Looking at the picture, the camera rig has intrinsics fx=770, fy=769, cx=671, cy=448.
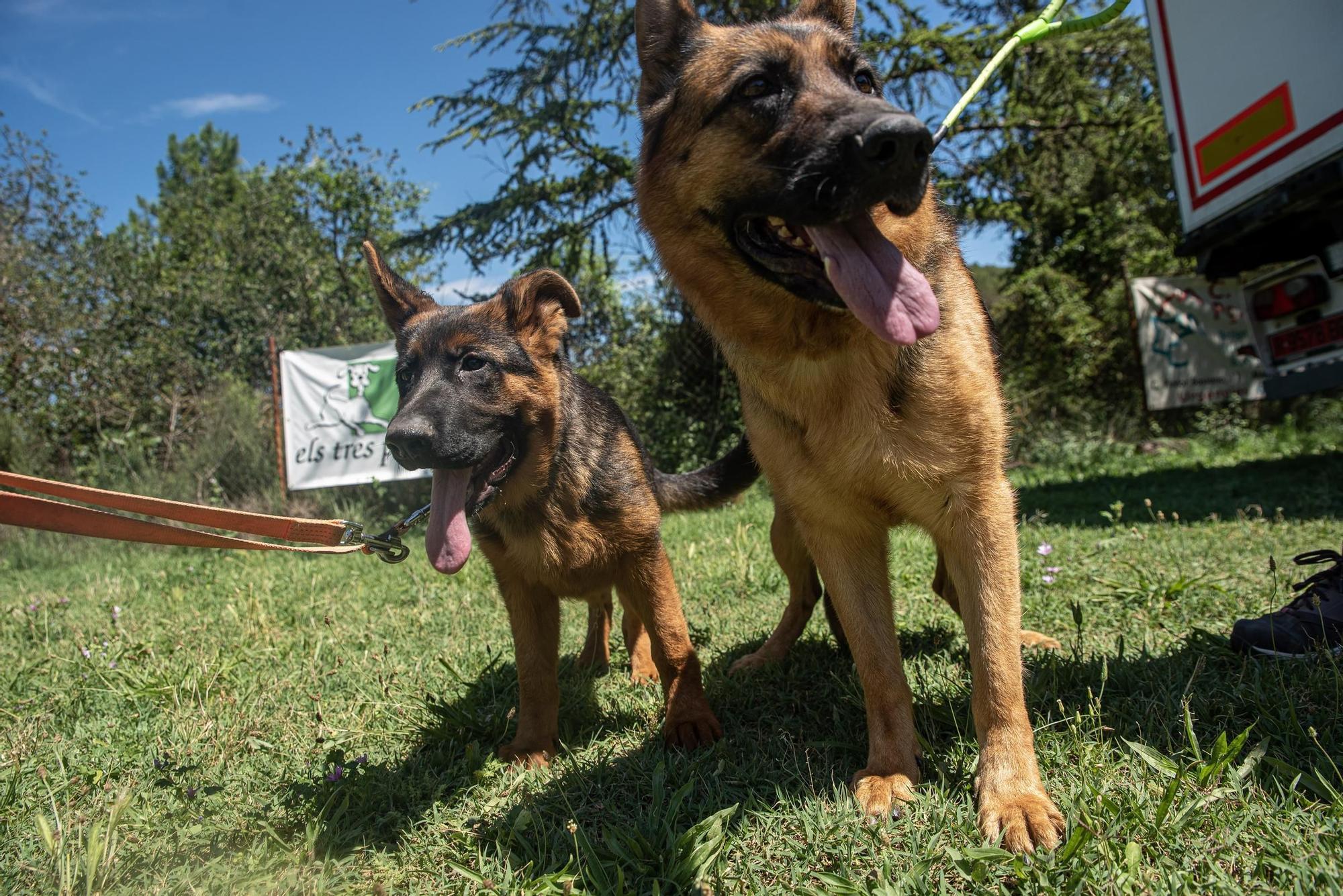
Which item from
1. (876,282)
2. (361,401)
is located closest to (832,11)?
(876,282)

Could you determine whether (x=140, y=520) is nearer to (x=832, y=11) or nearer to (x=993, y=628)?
(x=993, y=628)

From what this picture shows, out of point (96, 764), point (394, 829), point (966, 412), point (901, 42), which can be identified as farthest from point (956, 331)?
point (901, 42)

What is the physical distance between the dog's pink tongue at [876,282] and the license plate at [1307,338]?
535cm

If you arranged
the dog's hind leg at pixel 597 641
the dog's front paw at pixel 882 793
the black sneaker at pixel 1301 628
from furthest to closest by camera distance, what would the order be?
the dog's hind leg at pixel 597 641 < the black sneaker at pixel 1301 628 < the dog's front paw at pixel 882 793

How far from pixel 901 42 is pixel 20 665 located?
10755mm

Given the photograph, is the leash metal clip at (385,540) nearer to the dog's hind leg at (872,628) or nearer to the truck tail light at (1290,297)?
the dog's hind leg at (872,628)

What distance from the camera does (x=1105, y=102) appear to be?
11922 millimetres

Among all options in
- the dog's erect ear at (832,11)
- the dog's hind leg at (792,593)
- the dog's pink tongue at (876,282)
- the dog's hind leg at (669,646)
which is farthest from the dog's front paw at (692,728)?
the dog's erect ear at (832,11)

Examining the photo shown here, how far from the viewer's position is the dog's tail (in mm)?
3812

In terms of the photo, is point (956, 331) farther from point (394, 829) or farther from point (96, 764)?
point (96, 764)

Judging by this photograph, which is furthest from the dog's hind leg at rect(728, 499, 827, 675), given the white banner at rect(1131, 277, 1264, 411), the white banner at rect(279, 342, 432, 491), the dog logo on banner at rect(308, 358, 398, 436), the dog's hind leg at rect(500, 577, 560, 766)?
the white banner at rect(1131, 277, 1264, 411)

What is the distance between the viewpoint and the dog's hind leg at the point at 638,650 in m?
3.58

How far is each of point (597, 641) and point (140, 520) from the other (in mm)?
2104

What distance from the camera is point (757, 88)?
87.9 inches
